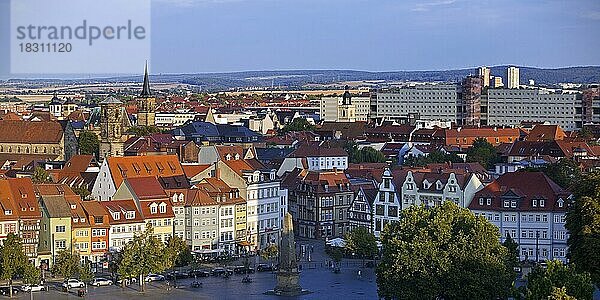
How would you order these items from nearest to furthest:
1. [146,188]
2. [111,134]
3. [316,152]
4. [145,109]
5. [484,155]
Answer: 1. [146,188]
2. [316,152]
3. [111,134]
4. [484,155]
5. [145,109]

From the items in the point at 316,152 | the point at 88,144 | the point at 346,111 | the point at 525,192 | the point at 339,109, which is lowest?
the point at 525,192

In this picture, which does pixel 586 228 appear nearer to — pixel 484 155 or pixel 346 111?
pixel 484 155

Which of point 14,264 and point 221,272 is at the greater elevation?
point 14,264

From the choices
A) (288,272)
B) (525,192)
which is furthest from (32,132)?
(288,272)

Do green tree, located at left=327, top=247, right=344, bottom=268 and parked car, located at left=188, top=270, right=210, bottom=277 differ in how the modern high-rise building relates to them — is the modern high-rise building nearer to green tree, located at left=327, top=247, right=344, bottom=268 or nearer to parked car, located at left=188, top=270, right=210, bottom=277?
green tree, located at left=327, top=247, right=344, bottom=268

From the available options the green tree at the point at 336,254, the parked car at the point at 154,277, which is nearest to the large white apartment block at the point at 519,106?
the green tree at the point at 336,254

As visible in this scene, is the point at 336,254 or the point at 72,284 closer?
the point at 72,284

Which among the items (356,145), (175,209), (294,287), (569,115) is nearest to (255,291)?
(294,287)

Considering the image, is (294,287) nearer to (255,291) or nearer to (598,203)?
(255,291)
